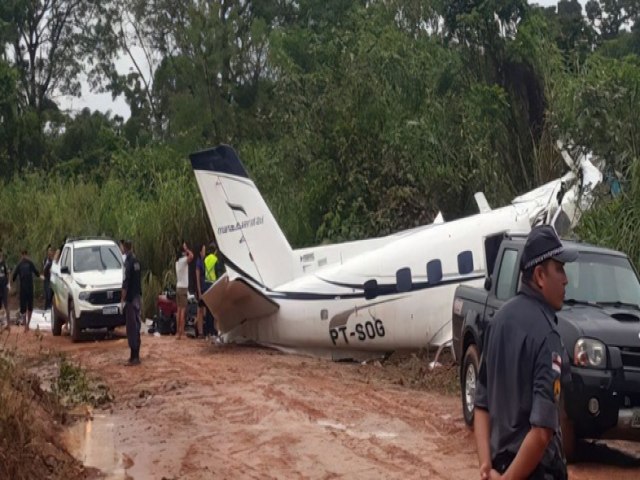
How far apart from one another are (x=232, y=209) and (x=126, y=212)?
13.9m

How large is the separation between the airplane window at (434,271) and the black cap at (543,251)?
1272 centimetres

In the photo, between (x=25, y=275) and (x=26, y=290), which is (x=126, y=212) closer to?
(x=25, y=275)

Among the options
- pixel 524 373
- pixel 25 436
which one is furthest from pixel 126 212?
pixel 524 373

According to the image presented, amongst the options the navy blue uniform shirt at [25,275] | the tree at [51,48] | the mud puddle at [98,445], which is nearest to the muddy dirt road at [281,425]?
the mud puddle at [98,445]

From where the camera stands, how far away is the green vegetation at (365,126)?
21469 mm

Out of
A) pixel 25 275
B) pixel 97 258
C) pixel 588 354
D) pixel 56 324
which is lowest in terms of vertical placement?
pixel 588 354

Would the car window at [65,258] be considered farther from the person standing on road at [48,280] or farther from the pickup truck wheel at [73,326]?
the person standing on road at [48,280]

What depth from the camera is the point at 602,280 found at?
1167cm

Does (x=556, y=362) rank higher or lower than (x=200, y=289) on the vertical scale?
lower

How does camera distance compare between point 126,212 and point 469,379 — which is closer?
point 469,379

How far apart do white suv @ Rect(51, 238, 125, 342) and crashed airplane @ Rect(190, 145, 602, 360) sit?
5.15 meters

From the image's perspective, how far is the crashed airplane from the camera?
17703 millimetres

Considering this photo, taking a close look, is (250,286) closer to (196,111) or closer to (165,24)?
(196,111)

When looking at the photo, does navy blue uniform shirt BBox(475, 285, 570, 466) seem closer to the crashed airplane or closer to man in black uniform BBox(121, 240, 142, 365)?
the crashed airplane
